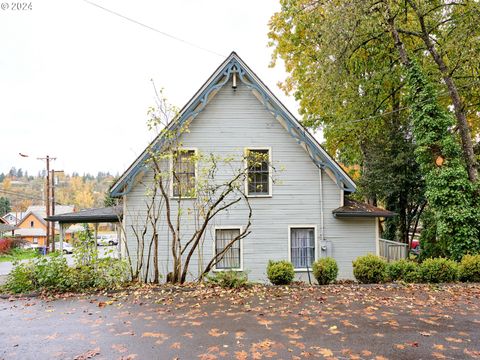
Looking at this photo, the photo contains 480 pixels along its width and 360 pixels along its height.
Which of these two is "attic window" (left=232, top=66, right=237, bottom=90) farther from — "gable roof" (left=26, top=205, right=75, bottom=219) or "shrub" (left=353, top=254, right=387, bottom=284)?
"gable roof" (left=26, top=205, right=75, bottom=219)

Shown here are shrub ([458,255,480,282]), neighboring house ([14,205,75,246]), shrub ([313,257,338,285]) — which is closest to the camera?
shrub ([313,257,338,285])

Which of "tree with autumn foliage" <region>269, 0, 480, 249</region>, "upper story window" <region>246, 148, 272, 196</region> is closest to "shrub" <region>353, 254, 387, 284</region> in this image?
"upper story window" <region>246, 148, 272, 196</region>

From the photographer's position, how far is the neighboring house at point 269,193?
11.6 metres

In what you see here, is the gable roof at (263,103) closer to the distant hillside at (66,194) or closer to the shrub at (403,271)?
the shrub at (403,271)

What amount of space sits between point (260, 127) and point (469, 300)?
7.65m

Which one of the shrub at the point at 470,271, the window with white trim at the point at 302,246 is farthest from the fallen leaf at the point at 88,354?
the shrub at the point at 470,271

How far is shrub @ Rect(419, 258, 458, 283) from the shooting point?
9148mm

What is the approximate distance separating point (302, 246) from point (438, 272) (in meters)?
4.14

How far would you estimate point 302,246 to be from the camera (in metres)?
12.0

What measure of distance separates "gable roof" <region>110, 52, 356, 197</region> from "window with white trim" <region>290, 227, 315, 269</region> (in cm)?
199

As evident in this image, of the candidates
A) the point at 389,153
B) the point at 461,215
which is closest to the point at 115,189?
the point at 461,215

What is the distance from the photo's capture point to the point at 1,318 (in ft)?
21.1

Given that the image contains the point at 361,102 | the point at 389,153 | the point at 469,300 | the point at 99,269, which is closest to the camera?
the point at 469,300

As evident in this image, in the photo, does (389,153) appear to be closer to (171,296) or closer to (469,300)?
(469,300)
